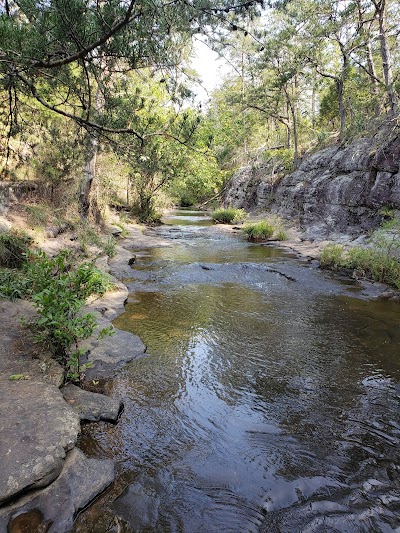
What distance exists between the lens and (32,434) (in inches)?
103

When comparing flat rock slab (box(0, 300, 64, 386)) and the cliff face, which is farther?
the cliff face

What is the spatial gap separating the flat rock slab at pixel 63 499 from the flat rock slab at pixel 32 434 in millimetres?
68

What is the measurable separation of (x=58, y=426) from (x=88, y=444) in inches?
14.3

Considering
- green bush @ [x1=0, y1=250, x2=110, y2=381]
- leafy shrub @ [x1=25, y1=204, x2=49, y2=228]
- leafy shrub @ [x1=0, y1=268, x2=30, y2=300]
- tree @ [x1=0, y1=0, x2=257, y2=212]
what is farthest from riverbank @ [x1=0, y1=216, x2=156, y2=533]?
leafy shrub @ [x1=25, y1=204, x2=49, y2=228]

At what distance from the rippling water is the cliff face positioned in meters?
6.60

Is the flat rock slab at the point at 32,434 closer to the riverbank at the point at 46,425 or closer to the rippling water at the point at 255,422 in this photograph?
the riverbank at the point at 46,425

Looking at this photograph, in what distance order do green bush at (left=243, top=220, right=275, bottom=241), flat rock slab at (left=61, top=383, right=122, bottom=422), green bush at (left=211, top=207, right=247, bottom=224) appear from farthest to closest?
1. green bush at (left=211, top=207, right=247, bottom=224)
2. green bush at (left=243, top=220, right=275, bottom=241)
3. flat rock slab at (left=61, top=383, right=122, bottom=422)

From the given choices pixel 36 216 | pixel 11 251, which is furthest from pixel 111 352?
pixel 36 216

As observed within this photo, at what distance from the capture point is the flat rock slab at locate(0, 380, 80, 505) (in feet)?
7.44

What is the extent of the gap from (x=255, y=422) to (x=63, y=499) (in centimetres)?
186

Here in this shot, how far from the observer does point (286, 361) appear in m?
4.79

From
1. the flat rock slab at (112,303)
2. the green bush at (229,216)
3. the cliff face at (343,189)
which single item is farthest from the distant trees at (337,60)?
the flat rock slab at (112,303)

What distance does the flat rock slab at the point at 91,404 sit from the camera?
3.27 meters

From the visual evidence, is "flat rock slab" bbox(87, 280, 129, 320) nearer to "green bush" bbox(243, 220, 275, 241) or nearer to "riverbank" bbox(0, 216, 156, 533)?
"riverbank" bbox(0, 216, 156, 533)
